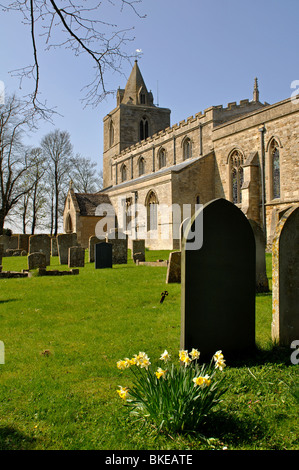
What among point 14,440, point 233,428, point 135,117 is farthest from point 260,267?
point 135,117

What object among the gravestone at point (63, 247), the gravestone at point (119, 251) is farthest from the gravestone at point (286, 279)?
the gravestone at point (63, 247)

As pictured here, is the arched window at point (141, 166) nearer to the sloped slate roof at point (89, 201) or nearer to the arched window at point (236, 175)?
the sloped slate roof at point (89, 201)

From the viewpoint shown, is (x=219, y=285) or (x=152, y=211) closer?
(x=219, y=285)

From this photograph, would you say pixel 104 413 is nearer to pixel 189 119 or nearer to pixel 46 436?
pixel 46 436

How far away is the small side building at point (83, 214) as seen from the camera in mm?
31953

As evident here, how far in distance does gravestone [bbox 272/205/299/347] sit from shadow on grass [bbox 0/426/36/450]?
2.77m

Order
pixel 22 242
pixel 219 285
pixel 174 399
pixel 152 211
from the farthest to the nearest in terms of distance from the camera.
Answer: pixel 22 242
pixel 152 211
pixel 219 285
pixel 174 399

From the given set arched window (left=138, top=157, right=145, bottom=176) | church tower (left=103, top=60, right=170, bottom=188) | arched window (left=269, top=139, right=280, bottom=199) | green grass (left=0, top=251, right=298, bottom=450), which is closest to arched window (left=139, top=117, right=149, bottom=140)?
church tower (left=103, top=60, right=170, bottom=188)

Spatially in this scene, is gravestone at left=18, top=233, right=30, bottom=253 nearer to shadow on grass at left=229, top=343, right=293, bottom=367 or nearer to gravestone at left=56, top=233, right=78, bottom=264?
gravestone at left=56, top=233, right=78, bottom=264

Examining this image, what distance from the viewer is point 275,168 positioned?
20641 mm

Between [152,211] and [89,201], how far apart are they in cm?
960

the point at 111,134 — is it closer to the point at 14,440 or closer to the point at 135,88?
the point at 135,88

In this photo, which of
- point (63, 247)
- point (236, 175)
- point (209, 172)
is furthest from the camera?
point (209, 172)

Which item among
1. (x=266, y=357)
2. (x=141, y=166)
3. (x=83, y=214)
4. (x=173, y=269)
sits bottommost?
(x=266, y=357)
